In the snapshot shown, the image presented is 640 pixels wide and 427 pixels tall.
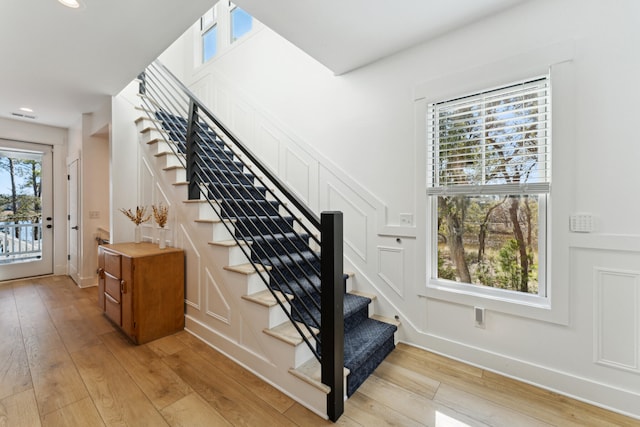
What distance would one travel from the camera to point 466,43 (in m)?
2.11

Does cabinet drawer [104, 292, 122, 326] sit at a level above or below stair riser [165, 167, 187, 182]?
below

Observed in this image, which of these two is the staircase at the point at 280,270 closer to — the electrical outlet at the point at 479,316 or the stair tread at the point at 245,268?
the stair tread at the point at 245,268

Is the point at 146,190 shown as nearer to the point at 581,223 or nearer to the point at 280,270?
the point at 280,270

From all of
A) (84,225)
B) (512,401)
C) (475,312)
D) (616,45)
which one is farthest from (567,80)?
(84,225)

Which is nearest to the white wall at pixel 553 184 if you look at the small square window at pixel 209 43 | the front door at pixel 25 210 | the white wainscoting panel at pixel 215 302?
the white wainscoting panel at pixel 215 302

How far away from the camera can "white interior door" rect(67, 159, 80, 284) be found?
13.8 feet

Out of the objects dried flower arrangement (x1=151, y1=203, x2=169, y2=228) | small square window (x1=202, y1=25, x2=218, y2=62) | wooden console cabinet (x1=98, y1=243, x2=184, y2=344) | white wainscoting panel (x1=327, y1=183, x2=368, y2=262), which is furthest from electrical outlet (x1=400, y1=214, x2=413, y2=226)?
small square window (x1=202, y1=25, x2=218, y2=62)

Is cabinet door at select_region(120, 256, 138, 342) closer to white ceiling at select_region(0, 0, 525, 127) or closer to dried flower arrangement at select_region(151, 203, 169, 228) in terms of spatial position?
dried flower arrangement at select_region(151, 203, 169, 228)

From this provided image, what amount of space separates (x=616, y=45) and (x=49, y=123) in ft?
22.5

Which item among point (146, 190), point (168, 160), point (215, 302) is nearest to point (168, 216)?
point (168, 160)

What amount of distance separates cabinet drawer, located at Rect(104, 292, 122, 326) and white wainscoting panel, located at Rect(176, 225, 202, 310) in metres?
0.58

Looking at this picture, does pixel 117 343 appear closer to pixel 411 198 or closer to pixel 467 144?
pixel 411 198

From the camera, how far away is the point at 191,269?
102 inches

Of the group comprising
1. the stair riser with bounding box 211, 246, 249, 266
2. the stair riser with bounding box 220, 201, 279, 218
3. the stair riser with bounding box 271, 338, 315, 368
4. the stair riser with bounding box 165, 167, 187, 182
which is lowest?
the stair riser with bounding box 271, 338, 315, 368
